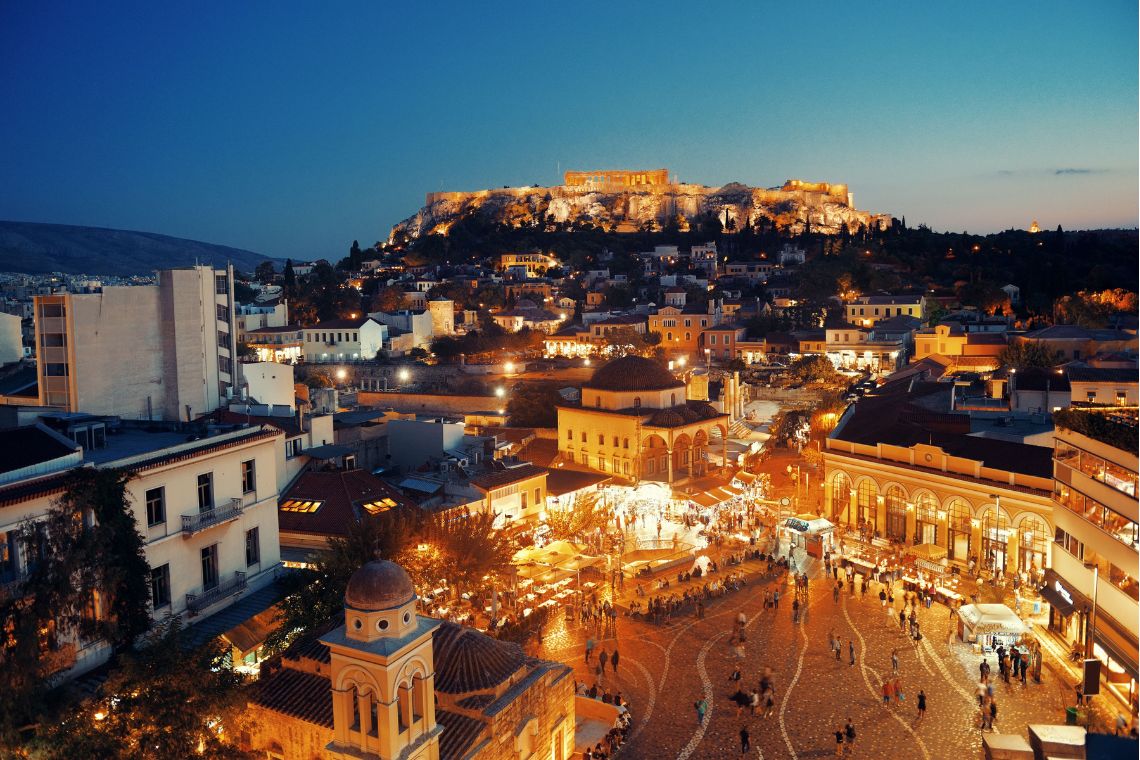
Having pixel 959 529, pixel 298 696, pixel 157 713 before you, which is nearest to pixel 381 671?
pixel 298 696

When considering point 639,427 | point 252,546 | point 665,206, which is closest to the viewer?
point 252,546

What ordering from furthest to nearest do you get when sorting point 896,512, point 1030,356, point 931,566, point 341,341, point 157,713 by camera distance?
point 341,341 → point 1030,356 → point 896,512 → point 931,566 → point 157,713

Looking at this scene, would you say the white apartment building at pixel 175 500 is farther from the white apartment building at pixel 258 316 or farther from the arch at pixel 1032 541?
the white apartment building at pixel 258 316

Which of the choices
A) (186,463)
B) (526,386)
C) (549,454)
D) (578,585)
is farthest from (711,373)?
(186,463)

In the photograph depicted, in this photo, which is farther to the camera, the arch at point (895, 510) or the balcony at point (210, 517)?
the arch at point (895, 510)

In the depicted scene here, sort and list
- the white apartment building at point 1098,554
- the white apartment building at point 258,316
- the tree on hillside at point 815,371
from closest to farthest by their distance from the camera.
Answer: the white apartment building at point 1098,554
the tree on hillside at point 815,371
the white apartment building at point 258,316

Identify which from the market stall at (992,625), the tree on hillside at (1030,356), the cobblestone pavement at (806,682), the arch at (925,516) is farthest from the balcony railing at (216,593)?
the tree on hillside at (1030,356)

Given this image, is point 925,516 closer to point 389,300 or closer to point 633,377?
point 633,377
